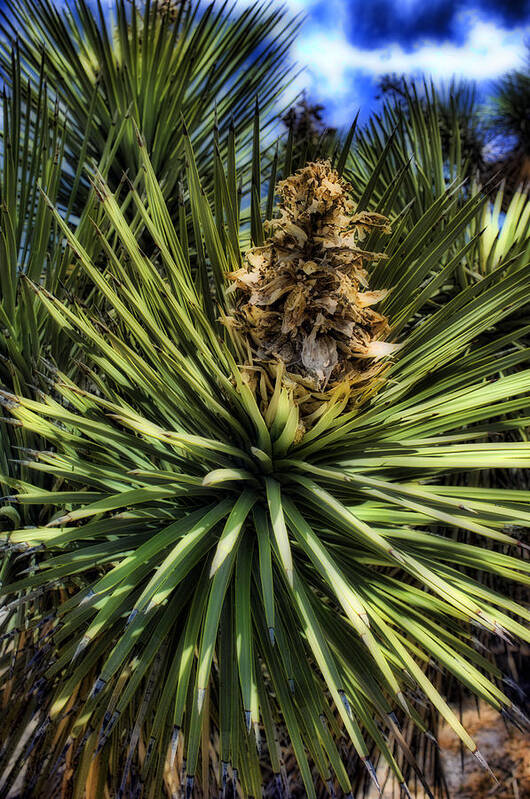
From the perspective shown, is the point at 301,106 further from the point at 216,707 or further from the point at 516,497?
the point at 216,707

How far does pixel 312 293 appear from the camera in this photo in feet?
2.94

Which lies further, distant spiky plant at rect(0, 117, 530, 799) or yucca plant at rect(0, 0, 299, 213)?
yucca plant at rect(0, 0, 299, 213)

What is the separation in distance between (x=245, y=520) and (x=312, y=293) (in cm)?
41

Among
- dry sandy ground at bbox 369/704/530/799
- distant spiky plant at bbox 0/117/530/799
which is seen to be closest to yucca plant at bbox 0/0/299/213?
distant spiky plant at bbox 0/117/530/799

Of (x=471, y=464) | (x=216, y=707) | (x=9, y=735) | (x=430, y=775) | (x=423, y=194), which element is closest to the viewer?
(x=471, y=464)

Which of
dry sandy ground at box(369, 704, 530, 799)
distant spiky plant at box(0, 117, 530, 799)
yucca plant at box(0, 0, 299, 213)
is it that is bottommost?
dry sandy ground at box(369, 704, 530, 799)

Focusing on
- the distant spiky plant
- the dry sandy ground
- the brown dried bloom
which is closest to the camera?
the distant spiky plant

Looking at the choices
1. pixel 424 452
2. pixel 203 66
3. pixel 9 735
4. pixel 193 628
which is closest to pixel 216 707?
pixel 9 735

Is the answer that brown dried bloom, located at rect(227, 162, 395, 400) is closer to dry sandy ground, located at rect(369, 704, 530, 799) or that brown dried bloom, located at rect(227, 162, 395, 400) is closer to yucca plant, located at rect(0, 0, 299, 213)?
yucca plant, located at rect(0, 0, 299, 213)

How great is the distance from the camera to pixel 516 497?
32.0 inches

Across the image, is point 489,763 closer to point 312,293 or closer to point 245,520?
point 245,520

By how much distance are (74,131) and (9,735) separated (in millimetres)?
1633

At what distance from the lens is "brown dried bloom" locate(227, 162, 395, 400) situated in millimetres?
881

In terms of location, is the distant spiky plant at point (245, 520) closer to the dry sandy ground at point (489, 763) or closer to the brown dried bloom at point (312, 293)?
the brown dried bloom at point (312, 293)
